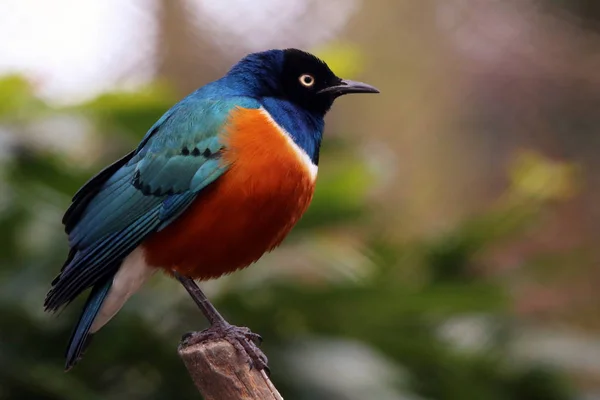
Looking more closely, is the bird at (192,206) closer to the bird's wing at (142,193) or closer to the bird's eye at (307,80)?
the bird's wing at (142,193)

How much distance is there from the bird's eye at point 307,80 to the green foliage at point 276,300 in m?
1.49

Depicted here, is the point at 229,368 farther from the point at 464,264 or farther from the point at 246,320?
the point at 464,264

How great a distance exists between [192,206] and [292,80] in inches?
21.9

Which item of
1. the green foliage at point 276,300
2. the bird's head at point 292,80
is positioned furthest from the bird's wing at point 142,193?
the green foliage at point 276,300

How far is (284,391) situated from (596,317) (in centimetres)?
353

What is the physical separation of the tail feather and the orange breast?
0.14 metres

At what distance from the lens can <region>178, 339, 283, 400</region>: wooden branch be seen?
217 centimetres

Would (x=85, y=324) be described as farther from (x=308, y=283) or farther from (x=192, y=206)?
(x=308, y=283)

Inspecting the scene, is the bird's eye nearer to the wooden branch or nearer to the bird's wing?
the bird's wing

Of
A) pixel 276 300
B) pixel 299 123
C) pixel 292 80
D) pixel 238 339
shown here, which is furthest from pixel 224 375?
pixel 276 300

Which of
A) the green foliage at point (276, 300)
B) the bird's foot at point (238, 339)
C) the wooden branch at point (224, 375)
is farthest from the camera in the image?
the green foliage at point (276, 300)

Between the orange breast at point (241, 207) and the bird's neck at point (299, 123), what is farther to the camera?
the bird's neck at point (299, 123)

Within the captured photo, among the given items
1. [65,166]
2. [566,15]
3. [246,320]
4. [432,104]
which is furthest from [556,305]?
[65,166]

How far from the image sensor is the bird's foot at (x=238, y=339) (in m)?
2.30
